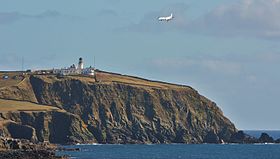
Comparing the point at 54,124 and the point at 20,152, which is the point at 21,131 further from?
the point at 20,152

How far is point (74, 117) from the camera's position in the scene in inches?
7603

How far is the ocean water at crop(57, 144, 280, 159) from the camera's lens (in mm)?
150775

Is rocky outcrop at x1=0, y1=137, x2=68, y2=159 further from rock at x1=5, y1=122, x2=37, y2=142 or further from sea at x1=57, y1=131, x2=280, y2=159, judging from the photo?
rock at x1=5, y1=122, x2=37, y2=142

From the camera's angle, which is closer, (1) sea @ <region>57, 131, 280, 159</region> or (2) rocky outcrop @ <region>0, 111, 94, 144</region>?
(1) sea @ <region>57, 131, 280, 159</region>

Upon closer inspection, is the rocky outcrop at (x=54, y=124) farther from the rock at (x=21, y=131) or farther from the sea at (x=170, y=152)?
the sea at (x=170, y=152)

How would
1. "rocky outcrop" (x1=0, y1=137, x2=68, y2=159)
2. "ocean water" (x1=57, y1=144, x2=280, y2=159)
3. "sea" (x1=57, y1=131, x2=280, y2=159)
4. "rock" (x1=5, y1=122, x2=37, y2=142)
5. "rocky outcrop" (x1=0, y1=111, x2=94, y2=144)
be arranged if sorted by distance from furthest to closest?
"rocky outcrop" (x1=0, y1=111, x2=94, y2=144) < "rock" (x1=5, y1=122, x2=37, y2=142) < "sea" (x1=57, y1=131, x2=280, y2=159) < "ocean water" (x1=57, y1=144, x2=280, y2=159) < "rocky outcrop" (x1=0, y1=137, x2=68, y2=159)

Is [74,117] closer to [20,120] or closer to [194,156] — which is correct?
[20,120]

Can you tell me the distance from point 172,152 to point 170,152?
536 millimetres

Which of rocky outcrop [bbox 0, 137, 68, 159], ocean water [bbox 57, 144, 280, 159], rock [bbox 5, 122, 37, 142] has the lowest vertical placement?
ocean water [bbox 57, 144, 280, 159]

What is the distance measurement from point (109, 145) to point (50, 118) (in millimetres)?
13854

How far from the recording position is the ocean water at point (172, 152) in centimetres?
15077

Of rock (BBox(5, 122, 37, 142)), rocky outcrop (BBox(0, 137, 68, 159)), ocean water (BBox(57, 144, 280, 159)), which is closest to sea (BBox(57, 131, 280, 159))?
ocean water (BBox(57, 144, 280, 159))

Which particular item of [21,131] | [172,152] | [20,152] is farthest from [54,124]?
[20,152]

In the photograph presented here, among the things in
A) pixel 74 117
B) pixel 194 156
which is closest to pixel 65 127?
pixel 74 117
